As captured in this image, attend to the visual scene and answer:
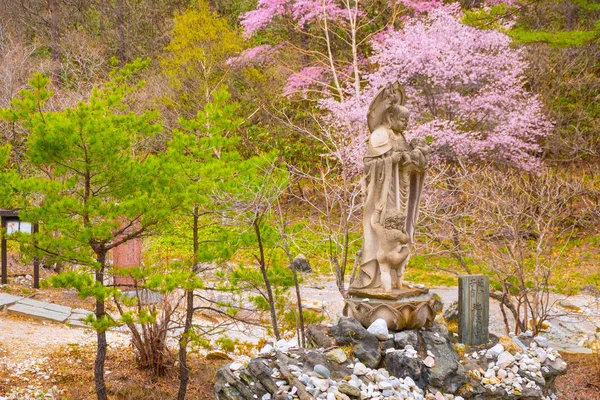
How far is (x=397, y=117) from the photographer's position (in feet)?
25.5

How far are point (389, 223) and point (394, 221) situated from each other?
0.20ft

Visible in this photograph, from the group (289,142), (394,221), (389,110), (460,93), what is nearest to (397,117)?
(389,110)

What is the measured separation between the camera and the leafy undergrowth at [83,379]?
855 centimetres

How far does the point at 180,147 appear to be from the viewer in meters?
7.82

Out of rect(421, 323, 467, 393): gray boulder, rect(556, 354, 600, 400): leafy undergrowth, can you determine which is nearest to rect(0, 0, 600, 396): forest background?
rect(556, 354, 600, 400): leafy undergrowth

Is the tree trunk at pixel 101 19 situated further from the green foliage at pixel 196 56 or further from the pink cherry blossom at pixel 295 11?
the pink cherry blossom at pixel 295 11

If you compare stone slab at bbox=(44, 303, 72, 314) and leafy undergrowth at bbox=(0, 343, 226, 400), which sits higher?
stone slab at bbox=(44, 303, 72, 314)

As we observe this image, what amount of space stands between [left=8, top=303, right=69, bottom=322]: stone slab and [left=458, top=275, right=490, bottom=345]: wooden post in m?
6.71

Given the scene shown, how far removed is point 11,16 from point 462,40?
66.7 ft

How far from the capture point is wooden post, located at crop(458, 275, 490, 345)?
320 inches

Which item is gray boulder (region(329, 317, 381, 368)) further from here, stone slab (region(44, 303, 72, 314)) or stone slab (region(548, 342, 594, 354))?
stone slab (region(44, 303, 72, 314))

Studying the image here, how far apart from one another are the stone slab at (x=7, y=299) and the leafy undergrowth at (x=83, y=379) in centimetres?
228

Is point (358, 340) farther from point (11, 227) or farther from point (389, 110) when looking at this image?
point (11, 227)

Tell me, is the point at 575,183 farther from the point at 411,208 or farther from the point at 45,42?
the point at 45,42
